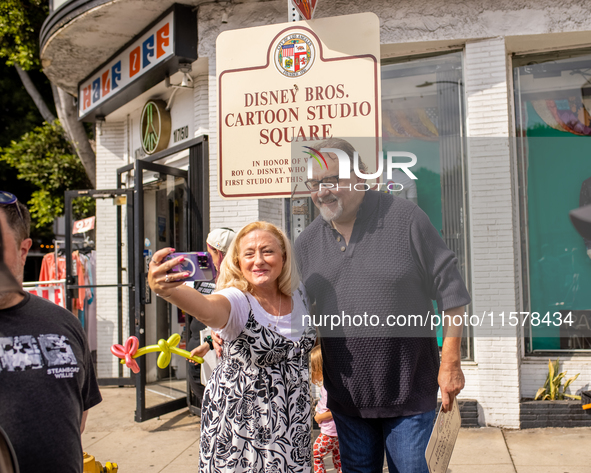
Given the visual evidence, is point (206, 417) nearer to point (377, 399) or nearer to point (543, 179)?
point (377, 399)

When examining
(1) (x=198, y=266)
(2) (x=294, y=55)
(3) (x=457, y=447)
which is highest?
(2) (x=294, y=55)

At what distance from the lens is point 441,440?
211 cm

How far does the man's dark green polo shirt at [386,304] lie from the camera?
217cm

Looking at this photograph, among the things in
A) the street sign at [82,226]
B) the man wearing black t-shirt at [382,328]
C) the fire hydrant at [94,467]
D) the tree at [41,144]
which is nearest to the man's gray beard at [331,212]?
the man wearing black t-shirt at [382,328]

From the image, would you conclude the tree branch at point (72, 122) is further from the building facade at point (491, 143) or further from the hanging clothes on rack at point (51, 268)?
the building facade at point (491, 143)

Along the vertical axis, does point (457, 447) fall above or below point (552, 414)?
below

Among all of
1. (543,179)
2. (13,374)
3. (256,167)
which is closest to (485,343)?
(543,179)

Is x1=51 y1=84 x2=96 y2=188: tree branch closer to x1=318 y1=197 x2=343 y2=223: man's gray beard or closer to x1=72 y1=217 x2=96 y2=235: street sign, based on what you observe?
x1=72 y1=217 x2=96 y2=235: street sign

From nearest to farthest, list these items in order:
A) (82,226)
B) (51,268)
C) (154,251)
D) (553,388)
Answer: (553,388)
(154,251)
(82,226)
(51,268)

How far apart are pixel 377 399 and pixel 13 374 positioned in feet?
4.44

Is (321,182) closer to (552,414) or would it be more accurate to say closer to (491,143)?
(491,143)

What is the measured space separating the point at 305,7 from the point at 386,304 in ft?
5.20

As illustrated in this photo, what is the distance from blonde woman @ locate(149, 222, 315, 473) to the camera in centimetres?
216

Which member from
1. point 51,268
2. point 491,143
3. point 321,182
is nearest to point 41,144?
point 51,268
